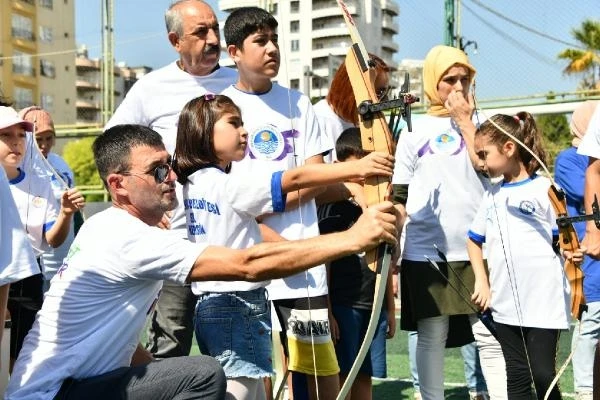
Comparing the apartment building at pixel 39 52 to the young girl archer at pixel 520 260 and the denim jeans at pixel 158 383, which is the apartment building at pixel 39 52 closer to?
the young girl archer at pixel 520 260

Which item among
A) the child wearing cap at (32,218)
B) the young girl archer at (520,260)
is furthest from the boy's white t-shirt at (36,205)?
the young girl archer at (520,260)

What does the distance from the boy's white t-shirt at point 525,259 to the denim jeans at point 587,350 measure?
1164 millimetres

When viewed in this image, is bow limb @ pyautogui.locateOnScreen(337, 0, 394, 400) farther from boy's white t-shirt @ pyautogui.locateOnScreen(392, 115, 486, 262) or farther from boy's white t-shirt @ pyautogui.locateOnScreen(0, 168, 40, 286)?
boy's white t-shirt @ pyautogui.locateOnScreen(392, 115, 486, 262)

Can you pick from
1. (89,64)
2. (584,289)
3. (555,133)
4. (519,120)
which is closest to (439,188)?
(519,120)

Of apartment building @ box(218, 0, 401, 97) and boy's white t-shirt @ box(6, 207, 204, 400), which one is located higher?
apartment building @ box(218, 0, 401, 97)

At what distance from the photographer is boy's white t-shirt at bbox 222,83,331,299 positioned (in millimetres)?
3746

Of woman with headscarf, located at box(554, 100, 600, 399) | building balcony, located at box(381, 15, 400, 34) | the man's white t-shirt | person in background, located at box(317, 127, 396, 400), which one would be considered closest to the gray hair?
the man's white t-shirt

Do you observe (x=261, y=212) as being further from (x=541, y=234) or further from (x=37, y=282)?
(x=37, y=282)

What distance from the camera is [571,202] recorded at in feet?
16.8

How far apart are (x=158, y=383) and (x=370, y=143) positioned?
1052 mm

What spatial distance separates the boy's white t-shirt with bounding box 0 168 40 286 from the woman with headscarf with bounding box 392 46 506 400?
1.91 metres

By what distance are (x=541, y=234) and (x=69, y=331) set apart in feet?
6.94

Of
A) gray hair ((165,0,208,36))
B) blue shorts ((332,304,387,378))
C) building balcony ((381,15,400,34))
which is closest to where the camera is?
blue shorts ((332,304,387,378))

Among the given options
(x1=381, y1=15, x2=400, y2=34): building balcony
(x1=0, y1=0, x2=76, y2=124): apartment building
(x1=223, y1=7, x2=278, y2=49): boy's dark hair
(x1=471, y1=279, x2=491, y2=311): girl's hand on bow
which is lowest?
(x1=471, y1=279, x2=491, y2=311): girl's hand on bow
